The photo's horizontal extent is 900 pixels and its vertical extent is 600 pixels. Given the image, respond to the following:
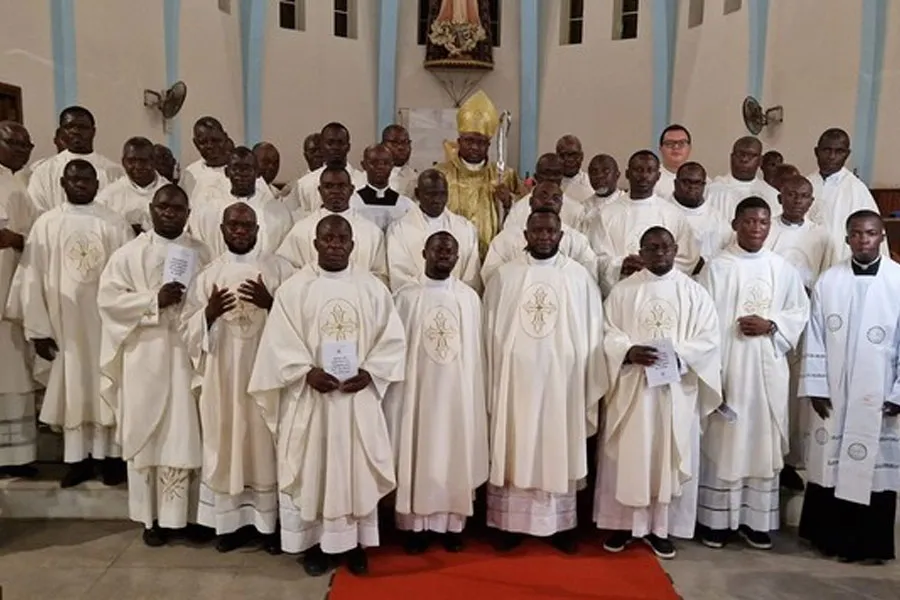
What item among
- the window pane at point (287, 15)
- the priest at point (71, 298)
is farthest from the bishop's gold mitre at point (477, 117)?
the window pane at point (287, 15)

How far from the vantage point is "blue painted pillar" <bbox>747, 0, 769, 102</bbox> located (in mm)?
10188

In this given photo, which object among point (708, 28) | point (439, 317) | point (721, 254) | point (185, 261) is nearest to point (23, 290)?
point (185, 261)

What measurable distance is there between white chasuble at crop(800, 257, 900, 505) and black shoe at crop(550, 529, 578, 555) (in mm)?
1483

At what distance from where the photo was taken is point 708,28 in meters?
11.7

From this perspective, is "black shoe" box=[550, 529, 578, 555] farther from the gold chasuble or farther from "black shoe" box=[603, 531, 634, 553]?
the gold chasuble

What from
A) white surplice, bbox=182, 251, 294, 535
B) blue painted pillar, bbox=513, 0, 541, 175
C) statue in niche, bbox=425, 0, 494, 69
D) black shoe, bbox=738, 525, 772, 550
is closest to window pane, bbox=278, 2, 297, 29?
statue in niche, bbox=425, 0, 494, 69

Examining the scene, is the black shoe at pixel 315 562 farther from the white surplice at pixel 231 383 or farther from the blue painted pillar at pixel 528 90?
the blue painted pillar at pixel 528 90

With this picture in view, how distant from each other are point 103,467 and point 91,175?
1826mm

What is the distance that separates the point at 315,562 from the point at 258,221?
85.2 inches

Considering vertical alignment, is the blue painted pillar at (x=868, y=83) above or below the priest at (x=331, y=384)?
above

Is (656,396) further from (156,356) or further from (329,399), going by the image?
(156,356)

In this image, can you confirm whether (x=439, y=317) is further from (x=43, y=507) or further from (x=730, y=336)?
(x=43, y=507)

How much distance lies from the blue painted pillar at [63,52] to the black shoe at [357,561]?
5.99 metres

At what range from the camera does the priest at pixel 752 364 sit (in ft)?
15.4
